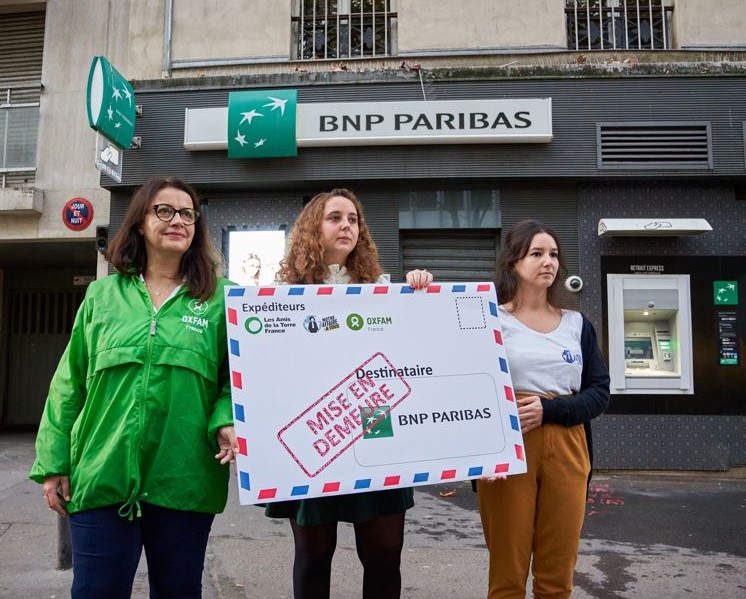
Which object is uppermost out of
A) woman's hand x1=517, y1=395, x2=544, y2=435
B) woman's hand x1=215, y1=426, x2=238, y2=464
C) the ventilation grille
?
the ventilation grille

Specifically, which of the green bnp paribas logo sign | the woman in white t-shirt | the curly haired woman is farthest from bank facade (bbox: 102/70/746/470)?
the curly haired woman

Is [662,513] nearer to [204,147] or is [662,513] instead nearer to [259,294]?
[259,294]

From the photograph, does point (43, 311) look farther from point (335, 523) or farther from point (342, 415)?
point (342, 415)

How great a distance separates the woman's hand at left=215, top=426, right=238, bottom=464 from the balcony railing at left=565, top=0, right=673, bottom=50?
7.83 meters

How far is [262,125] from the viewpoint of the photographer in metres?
7.54

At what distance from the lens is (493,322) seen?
8.21 feet

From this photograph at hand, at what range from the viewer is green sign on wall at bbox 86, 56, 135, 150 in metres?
6.95

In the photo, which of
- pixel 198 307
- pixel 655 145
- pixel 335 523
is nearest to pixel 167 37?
pixel 655 145

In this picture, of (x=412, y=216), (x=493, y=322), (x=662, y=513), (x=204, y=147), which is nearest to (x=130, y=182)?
(x=204, y=147)

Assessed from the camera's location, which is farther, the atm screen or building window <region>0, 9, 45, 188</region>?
building window <region>0, 9, 45, 188</region>

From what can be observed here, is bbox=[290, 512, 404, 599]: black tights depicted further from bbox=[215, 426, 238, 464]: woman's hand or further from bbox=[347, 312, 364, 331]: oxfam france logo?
bbox=[347, 312, 364, 331]: oxfam france logo

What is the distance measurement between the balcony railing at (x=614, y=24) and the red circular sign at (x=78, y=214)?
7.15 metres

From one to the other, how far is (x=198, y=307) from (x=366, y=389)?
709 mm

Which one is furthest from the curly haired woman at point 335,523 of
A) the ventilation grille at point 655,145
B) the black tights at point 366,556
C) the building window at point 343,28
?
the building window at point 343,28
